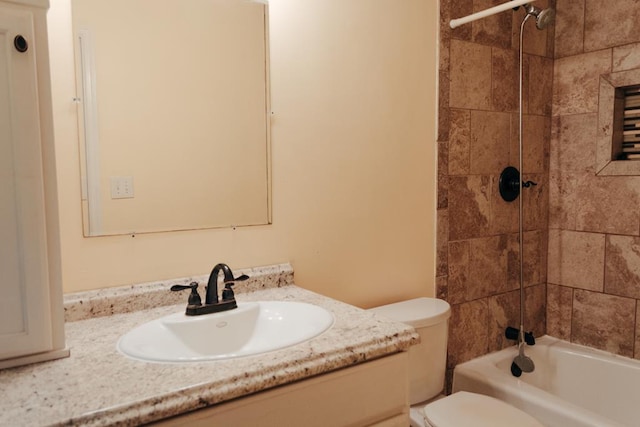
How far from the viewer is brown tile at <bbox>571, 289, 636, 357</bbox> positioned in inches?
87.4

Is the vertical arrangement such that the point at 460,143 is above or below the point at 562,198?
above

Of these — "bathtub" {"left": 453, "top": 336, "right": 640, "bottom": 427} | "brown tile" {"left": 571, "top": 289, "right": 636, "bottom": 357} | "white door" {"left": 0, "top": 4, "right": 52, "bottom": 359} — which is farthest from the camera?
"brown tile" {"left": 571, "top": 289, "right": 636, "bottom": 357}

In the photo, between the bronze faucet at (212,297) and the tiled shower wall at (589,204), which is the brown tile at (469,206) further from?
the bronze faucet at (212,297)

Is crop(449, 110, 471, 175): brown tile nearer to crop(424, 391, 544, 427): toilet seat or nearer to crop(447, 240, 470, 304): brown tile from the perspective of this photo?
crop(447, 240, 470, 304): brown tile

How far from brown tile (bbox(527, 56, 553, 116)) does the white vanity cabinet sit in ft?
7.39

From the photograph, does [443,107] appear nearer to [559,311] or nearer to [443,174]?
[443,174]

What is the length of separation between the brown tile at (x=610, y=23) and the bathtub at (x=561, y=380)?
1.57 m

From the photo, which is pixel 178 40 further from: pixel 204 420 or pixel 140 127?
pixel 204 420

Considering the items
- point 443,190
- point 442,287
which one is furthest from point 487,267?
point 443,190

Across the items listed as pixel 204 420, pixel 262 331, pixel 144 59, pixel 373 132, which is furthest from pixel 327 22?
pixel 204 420

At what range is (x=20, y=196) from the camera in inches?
36.0

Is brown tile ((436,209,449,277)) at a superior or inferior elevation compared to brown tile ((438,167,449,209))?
inferior

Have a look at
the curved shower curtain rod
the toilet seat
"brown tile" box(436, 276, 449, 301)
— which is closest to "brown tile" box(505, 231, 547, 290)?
"brown tile" box(436, 276, 449, 301)

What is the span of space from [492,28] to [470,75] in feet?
0.97
